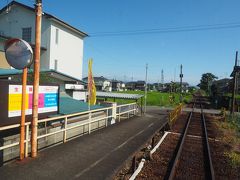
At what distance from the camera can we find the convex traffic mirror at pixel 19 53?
6.89 meters

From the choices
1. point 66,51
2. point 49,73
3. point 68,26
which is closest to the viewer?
point 49,73

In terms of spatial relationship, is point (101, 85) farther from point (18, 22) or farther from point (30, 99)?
point (30, 99)

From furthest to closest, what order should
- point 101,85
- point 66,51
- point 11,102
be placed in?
point 101,85
point 66,51
point 11,102

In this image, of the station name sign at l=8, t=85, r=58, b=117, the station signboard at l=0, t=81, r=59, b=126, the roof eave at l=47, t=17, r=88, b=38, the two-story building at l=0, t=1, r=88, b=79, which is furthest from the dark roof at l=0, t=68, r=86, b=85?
the roof eave at l=47, t=17, r=88, b=38

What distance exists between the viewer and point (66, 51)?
32.5m

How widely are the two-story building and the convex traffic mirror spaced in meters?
22.6

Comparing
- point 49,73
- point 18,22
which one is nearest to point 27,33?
point 18,22

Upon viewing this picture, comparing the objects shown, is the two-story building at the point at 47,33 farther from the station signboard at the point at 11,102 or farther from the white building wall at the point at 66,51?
the station signboard at the point at 11,102

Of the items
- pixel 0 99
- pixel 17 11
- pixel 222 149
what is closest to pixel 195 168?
pixel 222 149

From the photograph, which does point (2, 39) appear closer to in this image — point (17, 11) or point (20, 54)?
point (17, 11)

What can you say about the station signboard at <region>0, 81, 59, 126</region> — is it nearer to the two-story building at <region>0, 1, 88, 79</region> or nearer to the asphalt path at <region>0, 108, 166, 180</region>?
the asphalt path at <region>0, 108, 166, 180</region>

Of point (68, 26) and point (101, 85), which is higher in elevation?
point (68, 26)

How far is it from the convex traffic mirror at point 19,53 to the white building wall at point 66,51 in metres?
23.0

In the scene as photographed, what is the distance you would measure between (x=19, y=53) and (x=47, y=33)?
23.8 metres
